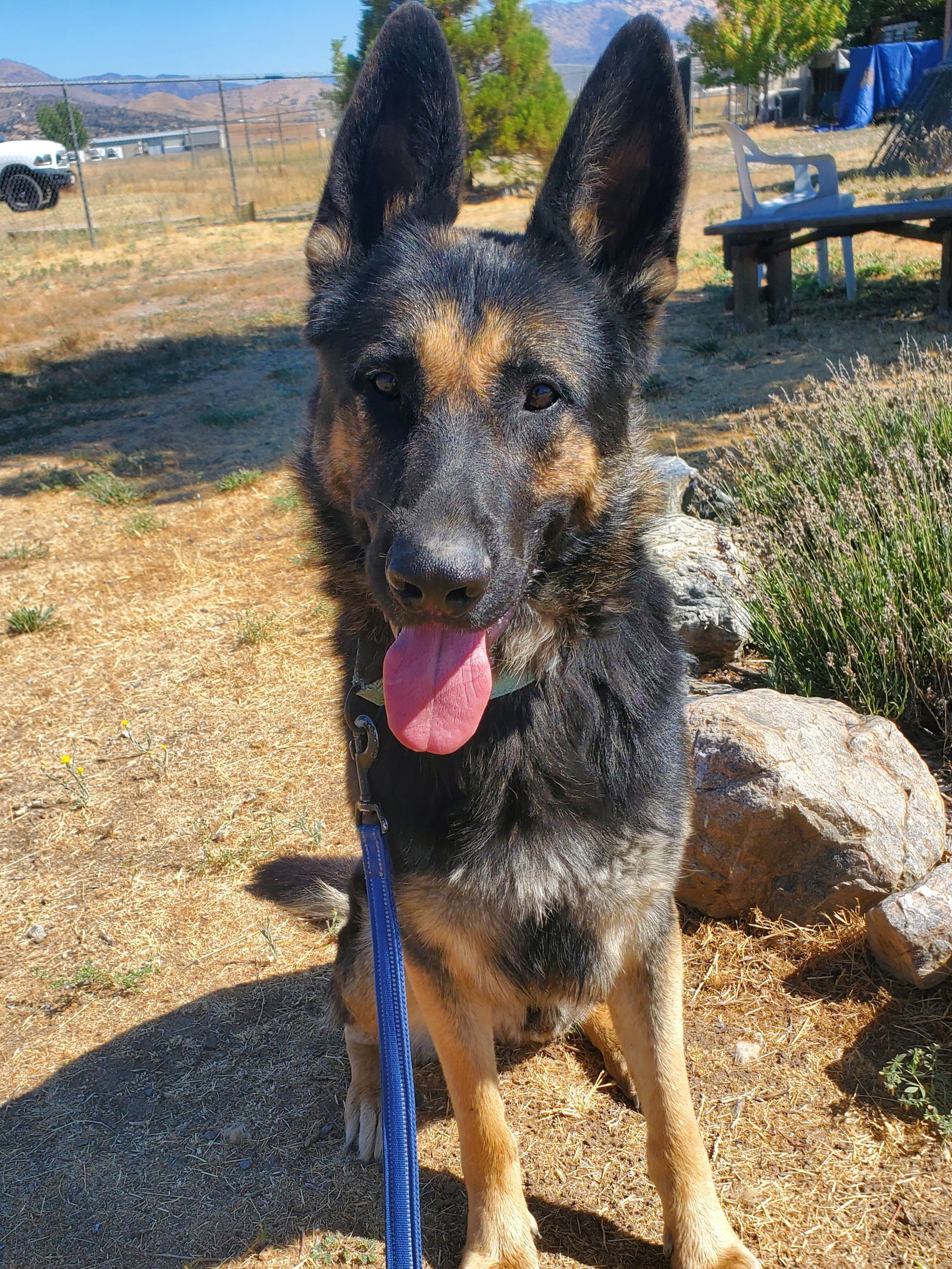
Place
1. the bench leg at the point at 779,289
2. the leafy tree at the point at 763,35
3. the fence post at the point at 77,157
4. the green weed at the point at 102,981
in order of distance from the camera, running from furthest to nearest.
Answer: the leafy tree at the point at 763,35 < the fence post at the point at 77,157 < the bench leg at the point at 779,289 < the green weed at the point at 102,981

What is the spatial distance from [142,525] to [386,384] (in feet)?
18.2

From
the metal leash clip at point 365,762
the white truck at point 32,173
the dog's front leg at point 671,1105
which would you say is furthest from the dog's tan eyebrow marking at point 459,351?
the white truck at point 32,173

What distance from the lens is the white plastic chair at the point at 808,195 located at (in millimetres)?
10516

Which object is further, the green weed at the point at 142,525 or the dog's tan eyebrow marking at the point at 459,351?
the green weed at the point at 142,525

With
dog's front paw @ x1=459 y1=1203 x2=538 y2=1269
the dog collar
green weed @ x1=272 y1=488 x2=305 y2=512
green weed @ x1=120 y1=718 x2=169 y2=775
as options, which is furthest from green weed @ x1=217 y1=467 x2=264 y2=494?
dog's front paw @ x1=459 y1=1203 x2=538 y2=1269

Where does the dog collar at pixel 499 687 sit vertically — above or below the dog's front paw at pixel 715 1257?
above

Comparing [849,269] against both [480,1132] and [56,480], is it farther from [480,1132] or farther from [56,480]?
[480,1132]

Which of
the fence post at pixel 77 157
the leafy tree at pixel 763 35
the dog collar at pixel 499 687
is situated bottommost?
the dog collar at pixel 499 687

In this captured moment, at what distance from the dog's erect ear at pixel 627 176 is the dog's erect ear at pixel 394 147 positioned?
30cm

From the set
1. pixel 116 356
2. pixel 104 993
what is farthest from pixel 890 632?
pixel 116 356

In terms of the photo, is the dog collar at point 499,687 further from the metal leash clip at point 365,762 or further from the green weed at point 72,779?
the green weed at point 72,779

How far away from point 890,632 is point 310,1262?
2.92 m

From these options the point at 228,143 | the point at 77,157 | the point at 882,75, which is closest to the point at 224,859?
the point at 77,157

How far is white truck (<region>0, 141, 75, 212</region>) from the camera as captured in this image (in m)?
22.6
